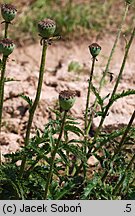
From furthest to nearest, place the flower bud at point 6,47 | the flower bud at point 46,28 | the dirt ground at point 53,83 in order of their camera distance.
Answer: the dirt ground at point 53,83 → the flower bud at point 6,47 → the flower bud at point 46,28

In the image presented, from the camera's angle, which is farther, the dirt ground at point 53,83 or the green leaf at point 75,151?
the dirt ground at point 53,83

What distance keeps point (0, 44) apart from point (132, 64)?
2119mm

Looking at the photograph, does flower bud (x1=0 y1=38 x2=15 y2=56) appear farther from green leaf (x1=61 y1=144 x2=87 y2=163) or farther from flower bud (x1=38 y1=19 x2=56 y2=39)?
green leaf (x1=61 y1=144 x2=87 y2=163)

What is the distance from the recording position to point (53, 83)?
12.1 feet

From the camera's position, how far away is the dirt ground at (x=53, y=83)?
3.36m

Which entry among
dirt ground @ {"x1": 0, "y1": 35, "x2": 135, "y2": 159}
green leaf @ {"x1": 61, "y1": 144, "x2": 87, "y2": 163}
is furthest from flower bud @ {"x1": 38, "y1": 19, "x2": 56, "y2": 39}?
dirt ground @ {"x1": 0, "y1": 35, "x2": 135, "y2": 159}

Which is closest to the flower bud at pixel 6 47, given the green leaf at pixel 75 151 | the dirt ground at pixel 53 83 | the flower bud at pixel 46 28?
the flower bud at pixel 46 28

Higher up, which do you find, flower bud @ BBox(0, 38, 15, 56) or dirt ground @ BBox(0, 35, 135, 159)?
flower bud @ BBox(0, 38, 15, 56)

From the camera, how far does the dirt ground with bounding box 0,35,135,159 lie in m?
3.36

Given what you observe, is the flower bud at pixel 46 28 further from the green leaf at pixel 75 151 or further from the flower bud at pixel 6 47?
the green leaf at pixel 75 151
